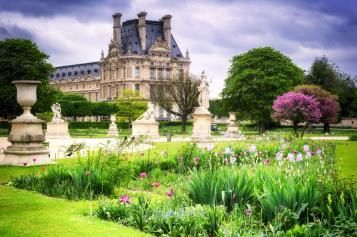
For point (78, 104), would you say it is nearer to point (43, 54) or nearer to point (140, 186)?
point (43, 54)

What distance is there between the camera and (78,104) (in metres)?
85.1

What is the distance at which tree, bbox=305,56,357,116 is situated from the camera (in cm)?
6123

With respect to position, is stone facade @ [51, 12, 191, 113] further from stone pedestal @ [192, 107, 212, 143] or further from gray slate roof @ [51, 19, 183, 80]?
stone pedestal @ [192, 107, 212, 143]

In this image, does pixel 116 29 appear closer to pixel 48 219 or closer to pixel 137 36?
pixel 137 36

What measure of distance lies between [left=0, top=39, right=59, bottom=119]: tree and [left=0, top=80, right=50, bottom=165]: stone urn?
100ft

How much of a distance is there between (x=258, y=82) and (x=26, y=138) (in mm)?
36355

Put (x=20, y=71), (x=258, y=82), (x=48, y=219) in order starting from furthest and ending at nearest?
(x=258, y=82) → (x=20, y=71) → (x=48, y=219)

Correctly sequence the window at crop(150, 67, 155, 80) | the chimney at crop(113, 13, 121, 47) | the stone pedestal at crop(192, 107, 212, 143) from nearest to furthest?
the stone pedestal at crop(192, 107, 212, 143) < the chimney at crop(113, 13, 121, 47) < the window at crop(150, 67, 155, 80)

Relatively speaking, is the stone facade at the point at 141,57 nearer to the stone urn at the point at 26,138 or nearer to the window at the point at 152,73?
the window at the point at 152,73

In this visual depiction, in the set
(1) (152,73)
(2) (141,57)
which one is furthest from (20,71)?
(1) (152,73)

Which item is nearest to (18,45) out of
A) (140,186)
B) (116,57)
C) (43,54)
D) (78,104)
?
(43,54)

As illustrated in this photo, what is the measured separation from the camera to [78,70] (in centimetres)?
13475

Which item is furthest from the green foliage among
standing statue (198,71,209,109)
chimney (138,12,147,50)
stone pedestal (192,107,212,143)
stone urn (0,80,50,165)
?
chimney (138,12,147,50)

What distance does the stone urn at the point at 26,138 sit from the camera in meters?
15.1
